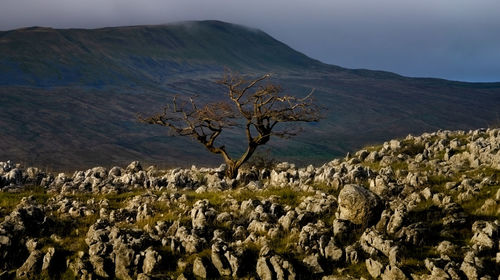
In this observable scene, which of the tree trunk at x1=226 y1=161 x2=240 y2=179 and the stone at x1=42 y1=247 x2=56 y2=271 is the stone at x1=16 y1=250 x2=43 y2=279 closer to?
the stone at x1=42 y1=247 x2=56 y2=271

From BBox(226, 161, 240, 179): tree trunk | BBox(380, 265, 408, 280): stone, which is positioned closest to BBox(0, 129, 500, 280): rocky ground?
BBox(380, 265, 408, 280): stone

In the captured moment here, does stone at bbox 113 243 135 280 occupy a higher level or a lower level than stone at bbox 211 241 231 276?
lower

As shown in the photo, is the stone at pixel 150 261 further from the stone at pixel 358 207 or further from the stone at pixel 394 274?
the stone at pixel 394 274

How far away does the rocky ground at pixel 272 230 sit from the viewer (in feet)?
49.6

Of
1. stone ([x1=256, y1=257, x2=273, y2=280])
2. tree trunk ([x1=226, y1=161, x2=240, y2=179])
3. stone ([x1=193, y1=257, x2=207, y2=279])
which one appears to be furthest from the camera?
tree trunk ([x1=226, y1=161, x2=240, y2=179])

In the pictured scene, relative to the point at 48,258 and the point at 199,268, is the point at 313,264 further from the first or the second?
the point at 48,258

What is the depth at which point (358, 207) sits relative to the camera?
55.9 feet

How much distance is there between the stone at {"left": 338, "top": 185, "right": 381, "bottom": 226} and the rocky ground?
1.2 inches

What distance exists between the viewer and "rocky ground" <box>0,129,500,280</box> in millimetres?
15125

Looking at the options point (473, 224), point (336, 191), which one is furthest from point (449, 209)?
point (336, 191)

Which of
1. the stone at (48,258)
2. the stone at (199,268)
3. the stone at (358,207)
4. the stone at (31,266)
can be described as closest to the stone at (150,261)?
the stone at (199,268)

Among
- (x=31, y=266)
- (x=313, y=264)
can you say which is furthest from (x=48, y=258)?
(x=313, y=264)

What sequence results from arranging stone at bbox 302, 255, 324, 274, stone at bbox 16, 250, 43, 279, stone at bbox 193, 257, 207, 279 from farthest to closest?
stone at bbox 16, 250, 43, 279
stone at bbox 193, 257, 207, 279
stone at bbox 302, 255, 324, 274

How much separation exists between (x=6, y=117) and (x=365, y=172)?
5094 inches
